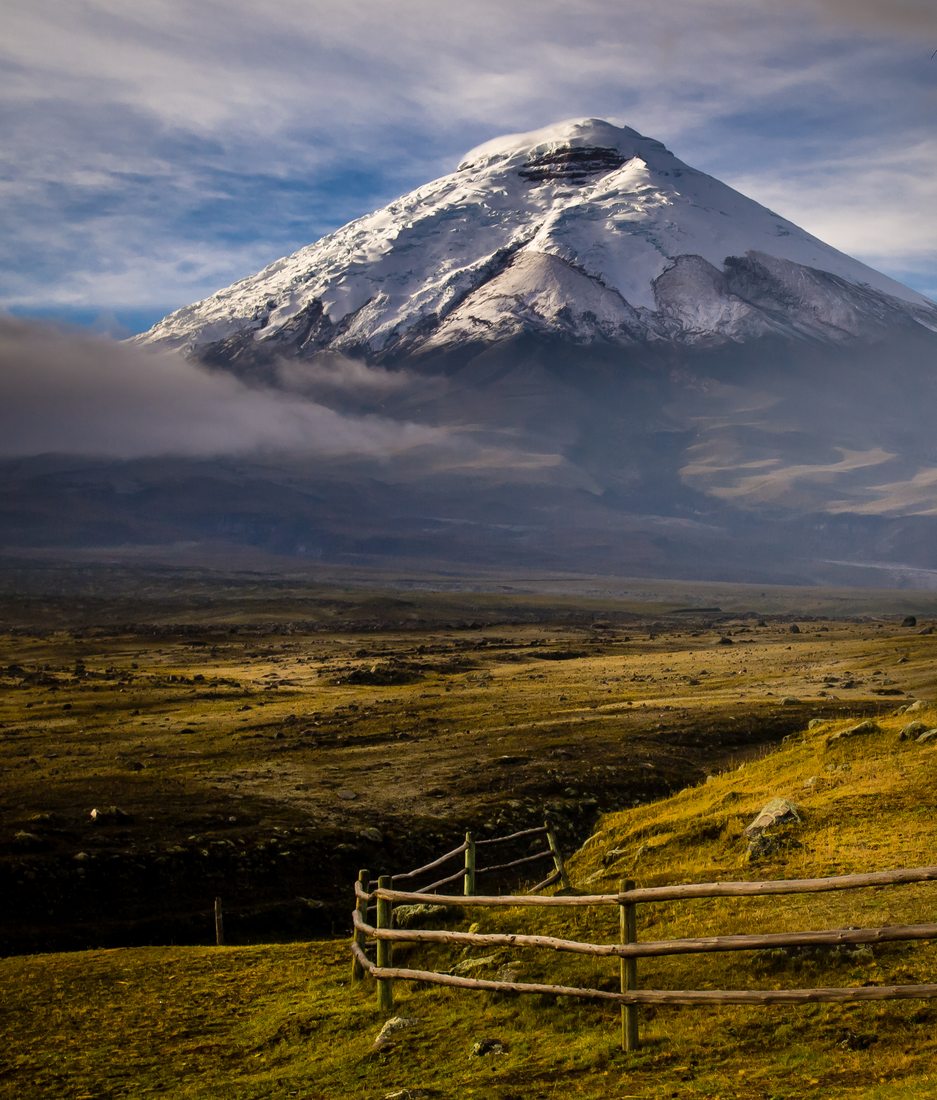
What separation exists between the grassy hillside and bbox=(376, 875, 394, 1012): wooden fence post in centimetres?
19

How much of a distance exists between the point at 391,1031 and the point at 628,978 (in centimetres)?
363

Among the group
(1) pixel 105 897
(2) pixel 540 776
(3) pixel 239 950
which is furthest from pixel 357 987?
(2) pixel 540 776

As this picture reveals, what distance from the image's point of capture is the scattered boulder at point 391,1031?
45.5ft

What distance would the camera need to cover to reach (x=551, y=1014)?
13.5 meters

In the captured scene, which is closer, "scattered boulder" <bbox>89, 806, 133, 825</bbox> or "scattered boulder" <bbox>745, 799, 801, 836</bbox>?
"scattered boulder" <bbox>745, 799, 801, 836</bbox>

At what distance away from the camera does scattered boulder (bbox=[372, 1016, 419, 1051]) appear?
45.5 feet

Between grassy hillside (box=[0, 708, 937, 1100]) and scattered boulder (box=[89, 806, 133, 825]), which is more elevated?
grassy hillside (box=[0, 708, 937, 1100])

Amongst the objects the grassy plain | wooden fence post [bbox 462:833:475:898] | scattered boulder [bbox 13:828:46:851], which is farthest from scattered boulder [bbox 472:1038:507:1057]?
scattered boulder [bbox 13:828:46:851]

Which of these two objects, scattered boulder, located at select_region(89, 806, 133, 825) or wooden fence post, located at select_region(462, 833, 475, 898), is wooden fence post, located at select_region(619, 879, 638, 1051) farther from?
scattered boulder, located at select_region(89, 806, 133, 825)

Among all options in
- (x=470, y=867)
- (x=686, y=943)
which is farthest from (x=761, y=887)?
(x=470, y=867)

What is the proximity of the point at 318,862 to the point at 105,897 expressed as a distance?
5980 millimetres

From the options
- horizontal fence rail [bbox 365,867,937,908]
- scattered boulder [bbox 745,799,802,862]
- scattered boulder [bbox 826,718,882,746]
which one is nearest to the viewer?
horizontal fence rail [bbox 365,867,937,908]

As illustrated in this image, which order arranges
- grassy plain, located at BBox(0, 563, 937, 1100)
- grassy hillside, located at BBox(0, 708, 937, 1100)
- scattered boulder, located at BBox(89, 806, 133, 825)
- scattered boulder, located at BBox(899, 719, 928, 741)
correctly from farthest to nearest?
scattered boulder, located at BBox(89, 806, 133, 825), scattered boulder, located at BBox(899, 719, 928, 741), grassy plain, located at BBox(0, 563, 937, 1100), grassy hillside, located at BBox(0, 708, 937, 1100)

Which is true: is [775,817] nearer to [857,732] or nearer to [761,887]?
[857,732]
